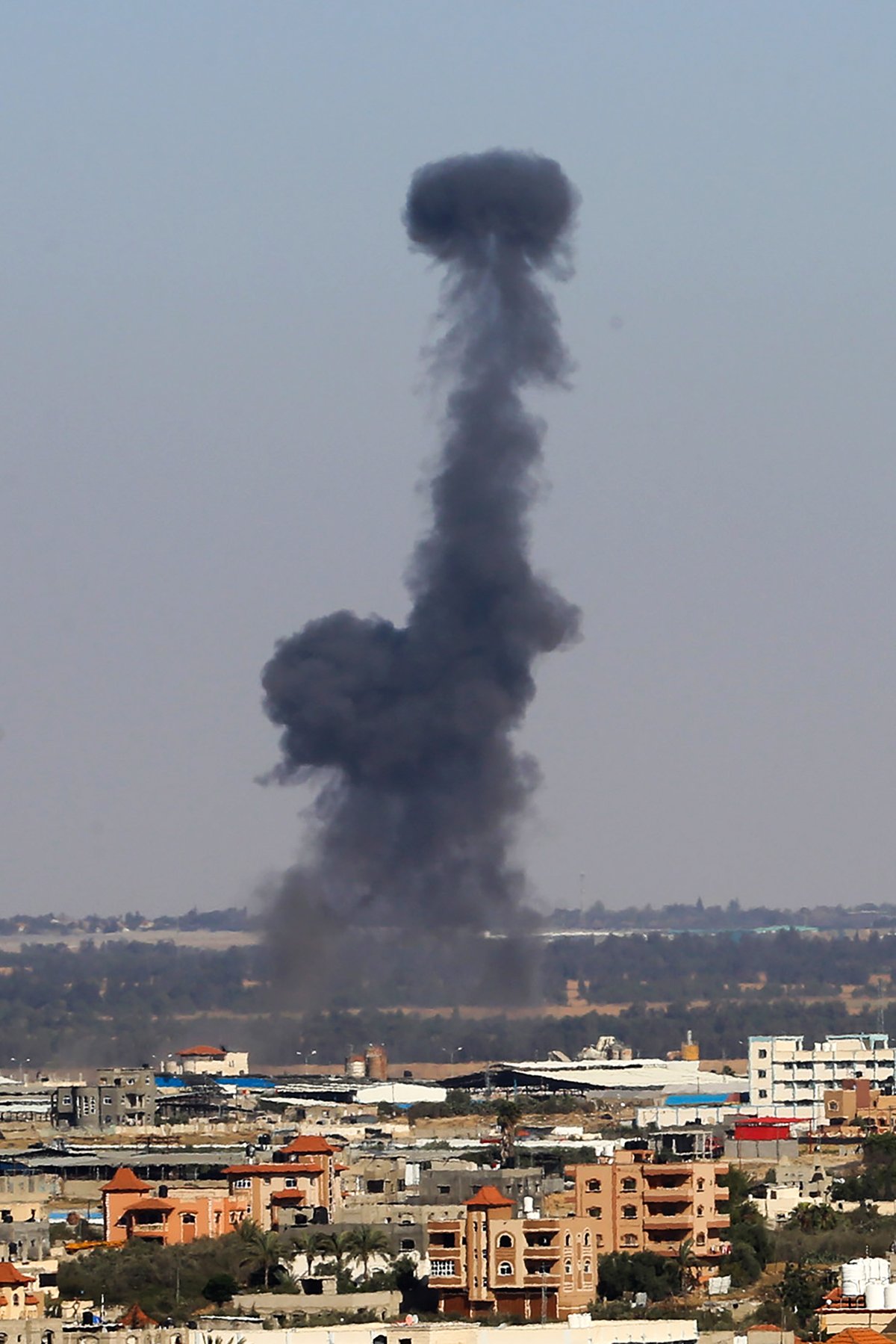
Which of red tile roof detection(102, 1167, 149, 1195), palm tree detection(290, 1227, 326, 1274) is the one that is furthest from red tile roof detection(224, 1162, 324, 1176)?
palm tree detection(290, 1227, 326, 1274)

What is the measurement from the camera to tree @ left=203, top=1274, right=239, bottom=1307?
2491 inches

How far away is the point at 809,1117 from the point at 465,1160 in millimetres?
21713

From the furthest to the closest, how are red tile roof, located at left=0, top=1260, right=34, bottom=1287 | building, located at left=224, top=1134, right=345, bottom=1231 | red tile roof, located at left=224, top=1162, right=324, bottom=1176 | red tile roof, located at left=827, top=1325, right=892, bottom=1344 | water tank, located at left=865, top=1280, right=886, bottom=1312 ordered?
red tile roof, located at left=224, top=1162, right=324, bottom=1176 → building, located at left=224, top=1134, right=345, bottom=1231 → red tile roof, located at left=0, top=1260, right=34, bottom=1287 → water tank, located at left=865, top=1280, right=886, bottom=1312 → red tile roof, located at left=827, top=1325, right=892, bottom=1344

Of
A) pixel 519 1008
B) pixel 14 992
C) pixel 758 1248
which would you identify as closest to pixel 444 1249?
pixel 758 1248

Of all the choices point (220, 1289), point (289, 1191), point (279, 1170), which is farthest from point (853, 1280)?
point (279, 1170)

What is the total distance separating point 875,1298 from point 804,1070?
178 ft

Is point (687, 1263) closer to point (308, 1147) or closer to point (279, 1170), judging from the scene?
point (279, 1170)

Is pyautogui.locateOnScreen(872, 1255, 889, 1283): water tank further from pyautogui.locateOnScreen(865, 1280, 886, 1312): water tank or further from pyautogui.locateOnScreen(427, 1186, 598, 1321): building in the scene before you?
pyautogui.locateOnScreen(427, 1186, 598, 1321): building

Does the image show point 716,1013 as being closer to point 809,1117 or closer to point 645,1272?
point 809,1117

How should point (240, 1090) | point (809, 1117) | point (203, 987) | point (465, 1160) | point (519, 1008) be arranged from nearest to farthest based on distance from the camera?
point (465, 1160), point (809, 1117), point (240, 1090), point (519, 1008), point (203, 987)

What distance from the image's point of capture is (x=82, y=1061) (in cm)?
13425

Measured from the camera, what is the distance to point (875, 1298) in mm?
56500

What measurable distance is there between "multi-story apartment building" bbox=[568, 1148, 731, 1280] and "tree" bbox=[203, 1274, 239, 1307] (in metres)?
7.14

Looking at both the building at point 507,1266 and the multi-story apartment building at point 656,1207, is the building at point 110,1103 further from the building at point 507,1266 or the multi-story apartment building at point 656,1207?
the building at point 507,1266
